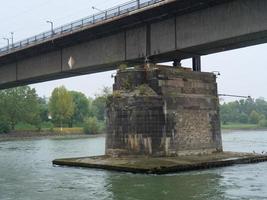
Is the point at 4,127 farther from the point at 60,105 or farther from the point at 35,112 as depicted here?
the point at 60,105

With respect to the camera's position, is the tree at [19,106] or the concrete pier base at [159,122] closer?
the concrete pier base at [159,122]

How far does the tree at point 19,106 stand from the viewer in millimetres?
130125

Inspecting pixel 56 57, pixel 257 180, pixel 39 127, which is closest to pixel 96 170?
pixel 257 180

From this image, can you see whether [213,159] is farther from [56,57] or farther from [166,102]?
[56,57]

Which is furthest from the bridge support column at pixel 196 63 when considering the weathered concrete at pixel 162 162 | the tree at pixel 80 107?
the tree at pixel 80 107

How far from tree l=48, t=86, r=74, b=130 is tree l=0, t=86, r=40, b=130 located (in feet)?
25.7

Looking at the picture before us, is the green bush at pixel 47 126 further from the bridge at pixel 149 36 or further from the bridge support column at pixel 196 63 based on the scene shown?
the bridge support column at pixel 196 63

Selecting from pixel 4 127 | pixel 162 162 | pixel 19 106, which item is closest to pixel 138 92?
pixel 162 162

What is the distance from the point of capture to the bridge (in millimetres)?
32906

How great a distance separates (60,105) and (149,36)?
105432 millimetres

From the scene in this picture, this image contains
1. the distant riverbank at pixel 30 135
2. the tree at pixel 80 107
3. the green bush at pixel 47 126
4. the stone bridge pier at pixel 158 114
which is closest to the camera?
the stone bridge pier at pixel 158 114

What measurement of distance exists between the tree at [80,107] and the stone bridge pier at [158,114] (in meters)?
121

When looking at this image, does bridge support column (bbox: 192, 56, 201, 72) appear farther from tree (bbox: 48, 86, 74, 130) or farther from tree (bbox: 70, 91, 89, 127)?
tree (bbox: 70, 91, 89, 127)

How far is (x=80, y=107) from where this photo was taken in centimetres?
16562
